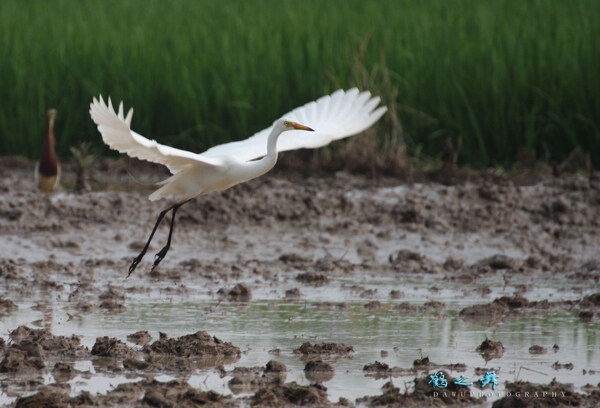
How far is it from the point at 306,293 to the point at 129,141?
2.31 metres

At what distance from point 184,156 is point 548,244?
4.37 metres

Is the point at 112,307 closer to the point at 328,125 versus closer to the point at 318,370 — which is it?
the point at 328,125

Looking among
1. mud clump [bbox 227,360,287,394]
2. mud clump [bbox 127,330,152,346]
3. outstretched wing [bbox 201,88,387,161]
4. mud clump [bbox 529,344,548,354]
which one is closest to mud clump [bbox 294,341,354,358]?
mud clump [bbox 227,360,287,394]

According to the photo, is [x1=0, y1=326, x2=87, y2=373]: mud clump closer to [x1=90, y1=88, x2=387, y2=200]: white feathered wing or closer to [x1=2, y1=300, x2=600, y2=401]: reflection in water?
[x1=2, y1=300, x2=600, y2=401]: reflection in water

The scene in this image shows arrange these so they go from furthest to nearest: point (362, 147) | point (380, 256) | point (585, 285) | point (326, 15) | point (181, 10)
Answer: point (181, 10)
point (326, 15)
point (362, 147)
point (380, 256)
point (585, 285)

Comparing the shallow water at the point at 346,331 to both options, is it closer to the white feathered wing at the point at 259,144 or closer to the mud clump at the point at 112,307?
the mud clump at the point at 112,307

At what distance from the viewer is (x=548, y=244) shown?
9.37m

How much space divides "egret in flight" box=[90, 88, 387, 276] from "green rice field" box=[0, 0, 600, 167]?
3953 mm

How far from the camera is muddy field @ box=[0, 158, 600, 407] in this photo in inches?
199

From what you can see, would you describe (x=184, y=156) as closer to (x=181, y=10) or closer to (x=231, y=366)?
(x=231, y=366)

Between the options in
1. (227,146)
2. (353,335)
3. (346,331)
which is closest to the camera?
(353,335)

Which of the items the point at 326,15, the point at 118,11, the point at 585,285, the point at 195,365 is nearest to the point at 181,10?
the point at 118,11

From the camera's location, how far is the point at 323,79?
41.3ft

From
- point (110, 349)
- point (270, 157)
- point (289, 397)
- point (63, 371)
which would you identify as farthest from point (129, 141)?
point (289, 397)
